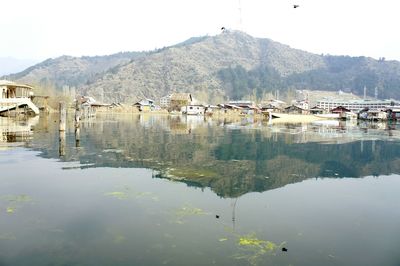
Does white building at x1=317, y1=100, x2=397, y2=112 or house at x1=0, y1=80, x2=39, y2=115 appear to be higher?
white building at x1=317, y1=100, x2=397, y2=112

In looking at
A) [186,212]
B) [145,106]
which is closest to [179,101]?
[145,106]

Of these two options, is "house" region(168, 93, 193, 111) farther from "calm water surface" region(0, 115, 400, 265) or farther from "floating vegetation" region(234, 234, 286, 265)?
"floating vegetation" region(234, 234, 286, 265)

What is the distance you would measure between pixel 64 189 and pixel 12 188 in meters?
2.47

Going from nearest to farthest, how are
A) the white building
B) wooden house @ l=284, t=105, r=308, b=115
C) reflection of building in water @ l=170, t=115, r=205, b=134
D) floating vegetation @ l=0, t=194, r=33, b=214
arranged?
floating vegetation @ l=0, t=194, r=33, b=214 → reflection of building in water @ l=170, t=115, r=205, b=134 → wooden house @ l=284, t=105, r=308, b=115 → the white building

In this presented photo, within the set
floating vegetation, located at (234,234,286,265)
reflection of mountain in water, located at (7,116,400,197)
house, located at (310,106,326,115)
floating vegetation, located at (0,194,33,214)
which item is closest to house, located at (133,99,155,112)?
house, located at (310,106,326,115)

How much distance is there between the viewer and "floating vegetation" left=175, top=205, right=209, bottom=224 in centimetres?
1219

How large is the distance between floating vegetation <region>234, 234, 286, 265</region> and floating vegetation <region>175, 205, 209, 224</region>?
105 inches

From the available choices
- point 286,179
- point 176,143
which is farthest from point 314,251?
point 176,143

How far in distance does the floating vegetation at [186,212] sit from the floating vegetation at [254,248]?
266 cm

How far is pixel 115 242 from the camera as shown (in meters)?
9.68

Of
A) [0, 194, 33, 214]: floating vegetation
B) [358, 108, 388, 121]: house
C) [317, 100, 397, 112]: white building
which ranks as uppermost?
[317, 100, 397, 112]: white building

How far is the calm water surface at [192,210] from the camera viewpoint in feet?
30.1

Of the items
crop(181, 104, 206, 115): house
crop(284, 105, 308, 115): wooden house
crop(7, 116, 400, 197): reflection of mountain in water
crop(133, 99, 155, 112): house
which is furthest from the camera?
crop(133, 99, 155, 112): house

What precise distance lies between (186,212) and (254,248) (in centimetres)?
393
